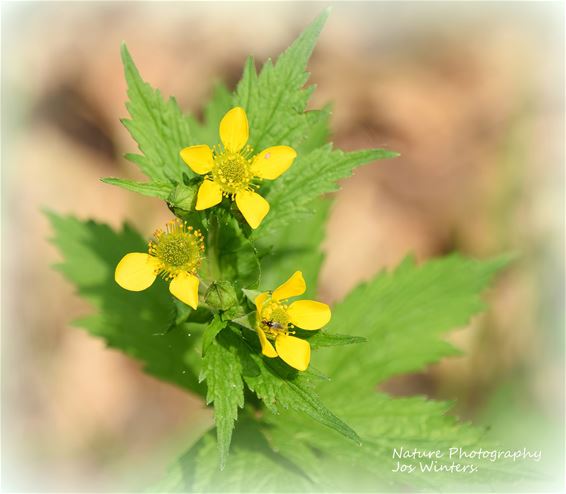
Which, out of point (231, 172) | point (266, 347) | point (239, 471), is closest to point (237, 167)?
point (231, 172)

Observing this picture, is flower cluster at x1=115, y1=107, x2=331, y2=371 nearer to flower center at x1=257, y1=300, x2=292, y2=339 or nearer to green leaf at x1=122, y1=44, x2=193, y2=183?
flower center at x1=257, y1=300, x2=292, y2=339

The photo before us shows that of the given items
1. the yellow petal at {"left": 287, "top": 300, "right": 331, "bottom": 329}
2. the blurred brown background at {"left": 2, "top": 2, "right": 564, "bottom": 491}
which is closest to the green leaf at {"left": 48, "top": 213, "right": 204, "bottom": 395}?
the yellow petal at {"left": 287, "top": 300, "right": 331, "bottom": 329}

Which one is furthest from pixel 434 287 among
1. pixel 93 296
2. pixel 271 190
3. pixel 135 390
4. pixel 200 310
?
pixel 135 390

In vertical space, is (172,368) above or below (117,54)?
below

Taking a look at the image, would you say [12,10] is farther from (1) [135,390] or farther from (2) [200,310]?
(2) [200,310]

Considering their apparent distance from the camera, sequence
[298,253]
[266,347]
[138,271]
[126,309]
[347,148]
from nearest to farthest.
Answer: [266,347] → [138,271] → [126,309] → [298,253] → [347,148]

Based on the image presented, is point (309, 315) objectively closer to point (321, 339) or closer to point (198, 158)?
point (321, 339)
